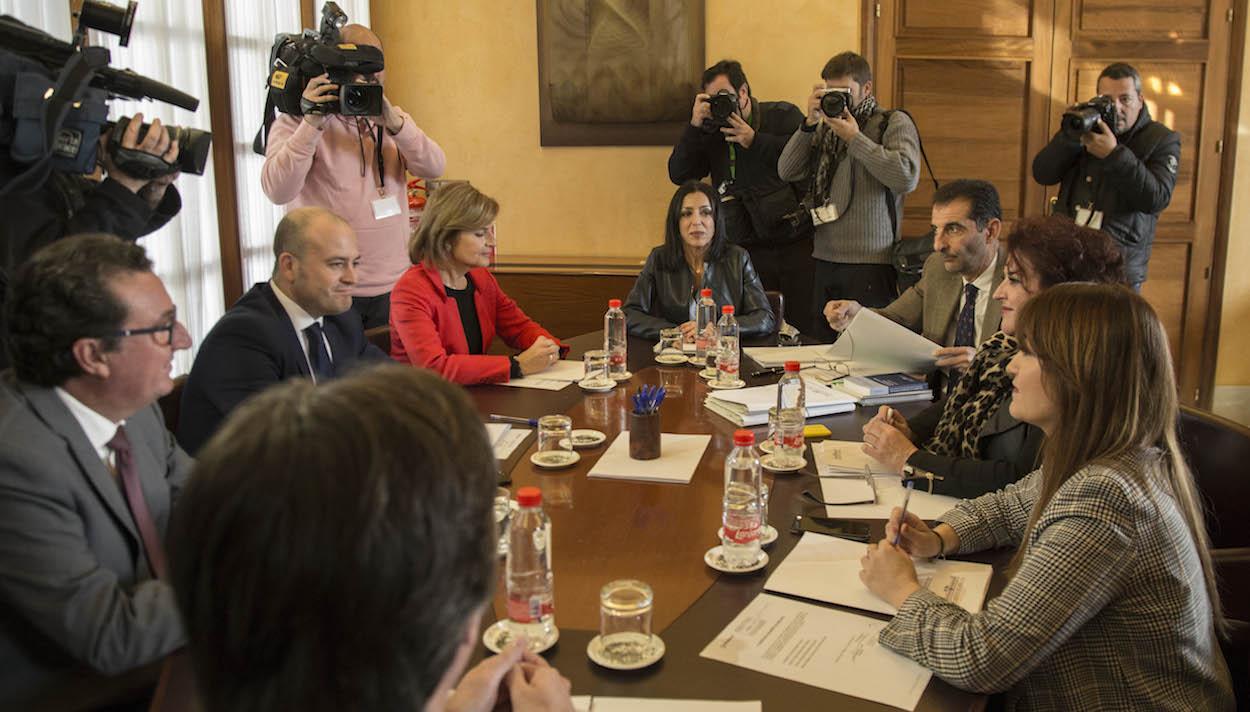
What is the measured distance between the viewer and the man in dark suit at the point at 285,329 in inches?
90.9

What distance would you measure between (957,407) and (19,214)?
6.67 feet

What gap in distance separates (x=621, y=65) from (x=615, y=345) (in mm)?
2430

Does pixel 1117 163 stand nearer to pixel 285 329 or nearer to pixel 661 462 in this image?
pixel 661 462

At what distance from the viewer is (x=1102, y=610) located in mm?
1423

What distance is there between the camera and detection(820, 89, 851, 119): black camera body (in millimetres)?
4074

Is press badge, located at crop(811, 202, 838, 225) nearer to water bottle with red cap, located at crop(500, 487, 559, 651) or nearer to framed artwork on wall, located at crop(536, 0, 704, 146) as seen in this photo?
framed artwork on wall, located at crop(536, 0, 704, 146)

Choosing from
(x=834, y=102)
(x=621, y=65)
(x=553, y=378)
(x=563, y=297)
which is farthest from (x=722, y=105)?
(x=553, y=378)

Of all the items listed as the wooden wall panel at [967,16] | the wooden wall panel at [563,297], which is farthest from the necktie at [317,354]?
the wooden wall panel at [967,16]

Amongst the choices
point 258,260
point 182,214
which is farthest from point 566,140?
point 182,214

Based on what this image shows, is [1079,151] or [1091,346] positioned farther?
[1079,151]

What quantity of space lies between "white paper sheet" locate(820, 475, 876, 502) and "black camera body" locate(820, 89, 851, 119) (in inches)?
92.9

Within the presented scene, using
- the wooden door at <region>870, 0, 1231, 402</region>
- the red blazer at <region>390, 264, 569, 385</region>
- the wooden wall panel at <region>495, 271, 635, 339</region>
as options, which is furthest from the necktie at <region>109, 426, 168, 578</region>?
the wooden door at <region>870, 0, 1231, 402</region>

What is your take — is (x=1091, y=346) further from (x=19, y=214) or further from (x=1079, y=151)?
(x=1079, y=151)

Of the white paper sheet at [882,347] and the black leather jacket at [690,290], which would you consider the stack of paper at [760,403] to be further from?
the black leather jacket at [690,290]
